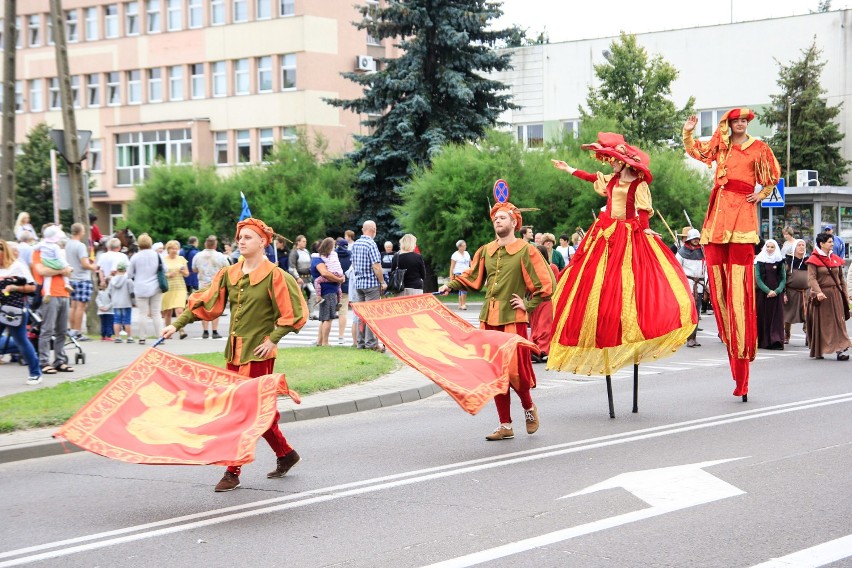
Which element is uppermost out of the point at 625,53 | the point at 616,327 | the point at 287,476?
the point at 625,53

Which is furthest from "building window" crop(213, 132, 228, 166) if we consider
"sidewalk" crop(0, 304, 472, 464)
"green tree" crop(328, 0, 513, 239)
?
"sidewalk" crop(0, 304, 472, 464)

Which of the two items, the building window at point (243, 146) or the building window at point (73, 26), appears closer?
the building window at point (243, 146)

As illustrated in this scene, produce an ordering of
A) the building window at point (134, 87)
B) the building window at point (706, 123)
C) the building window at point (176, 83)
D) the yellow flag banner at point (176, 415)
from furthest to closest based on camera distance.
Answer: the building window at point (134, 87) → the building window at point (176, 83) → the building window at point (706, 123) → the yellow flag banner at point (176, 415)

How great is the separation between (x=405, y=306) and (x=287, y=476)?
1930 millimetres

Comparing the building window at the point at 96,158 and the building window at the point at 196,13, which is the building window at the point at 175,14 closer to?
the building window at the point at 196,13

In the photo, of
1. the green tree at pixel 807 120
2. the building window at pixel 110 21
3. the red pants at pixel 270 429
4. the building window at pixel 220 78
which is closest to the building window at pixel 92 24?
the building window at pixel 110 21

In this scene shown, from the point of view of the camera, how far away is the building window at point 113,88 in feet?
204

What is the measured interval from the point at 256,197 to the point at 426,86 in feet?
24.5

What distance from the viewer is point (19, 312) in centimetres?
1335

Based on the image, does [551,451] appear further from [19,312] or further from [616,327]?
[19,312]

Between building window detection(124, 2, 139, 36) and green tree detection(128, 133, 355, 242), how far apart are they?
19.9 metres

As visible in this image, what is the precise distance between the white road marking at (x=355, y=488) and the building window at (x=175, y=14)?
5299 cm

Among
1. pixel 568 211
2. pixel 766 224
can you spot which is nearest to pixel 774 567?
pixel 568 211

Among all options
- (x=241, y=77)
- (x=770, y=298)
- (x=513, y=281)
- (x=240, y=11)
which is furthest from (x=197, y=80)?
(x=513, y=281)
